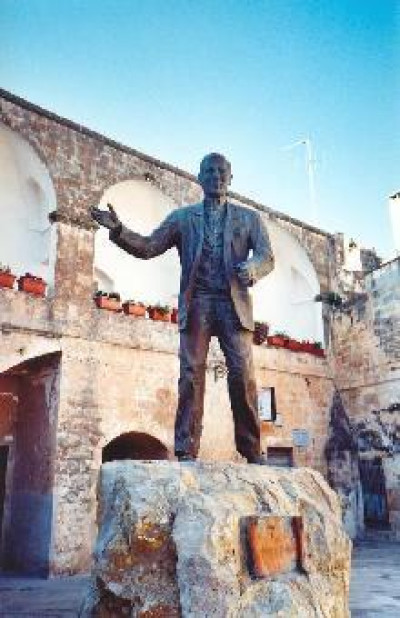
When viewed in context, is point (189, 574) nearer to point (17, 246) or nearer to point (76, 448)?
point (76, 448)

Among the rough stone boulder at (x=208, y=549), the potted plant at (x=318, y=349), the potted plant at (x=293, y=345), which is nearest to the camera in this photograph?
the rough stone boulder at (x=208, y=549)

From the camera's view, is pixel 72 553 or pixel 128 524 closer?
pixel 128 524

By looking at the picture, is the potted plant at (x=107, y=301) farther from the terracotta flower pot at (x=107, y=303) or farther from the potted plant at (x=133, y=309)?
the potted plant at (x=133, y=309)

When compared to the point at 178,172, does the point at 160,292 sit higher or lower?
lower

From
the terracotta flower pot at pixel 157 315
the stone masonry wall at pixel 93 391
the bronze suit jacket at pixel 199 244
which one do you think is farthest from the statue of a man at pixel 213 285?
the terracotta flower pot at pixel 157 315

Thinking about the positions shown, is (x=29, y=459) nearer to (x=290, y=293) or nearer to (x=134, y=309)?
(x=134, y=309)

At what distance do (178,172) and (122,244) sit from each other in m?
9.10

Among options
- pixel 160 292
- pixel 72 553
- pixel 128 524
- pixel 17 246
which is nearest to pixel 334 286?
pixel 160 292

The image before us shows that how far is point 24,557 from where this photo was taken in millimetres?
9172

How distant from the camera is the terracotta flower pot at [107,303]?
10219 millimetres

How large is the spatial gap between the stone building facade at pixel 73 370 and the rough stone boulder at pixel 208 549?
6267 millimetres

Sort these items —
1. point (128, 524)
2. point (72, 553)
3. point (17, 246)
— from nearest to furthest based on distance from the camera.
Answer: point (128, 524) < point (72, 553) < point (17, 246)

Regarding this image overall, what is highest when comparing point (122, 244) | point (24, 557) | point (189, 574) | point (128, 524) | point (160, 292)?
point (160, 292)

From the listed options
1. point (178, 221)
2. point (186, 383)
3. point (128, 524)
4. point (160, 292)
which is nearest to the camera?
point (128, 524)
